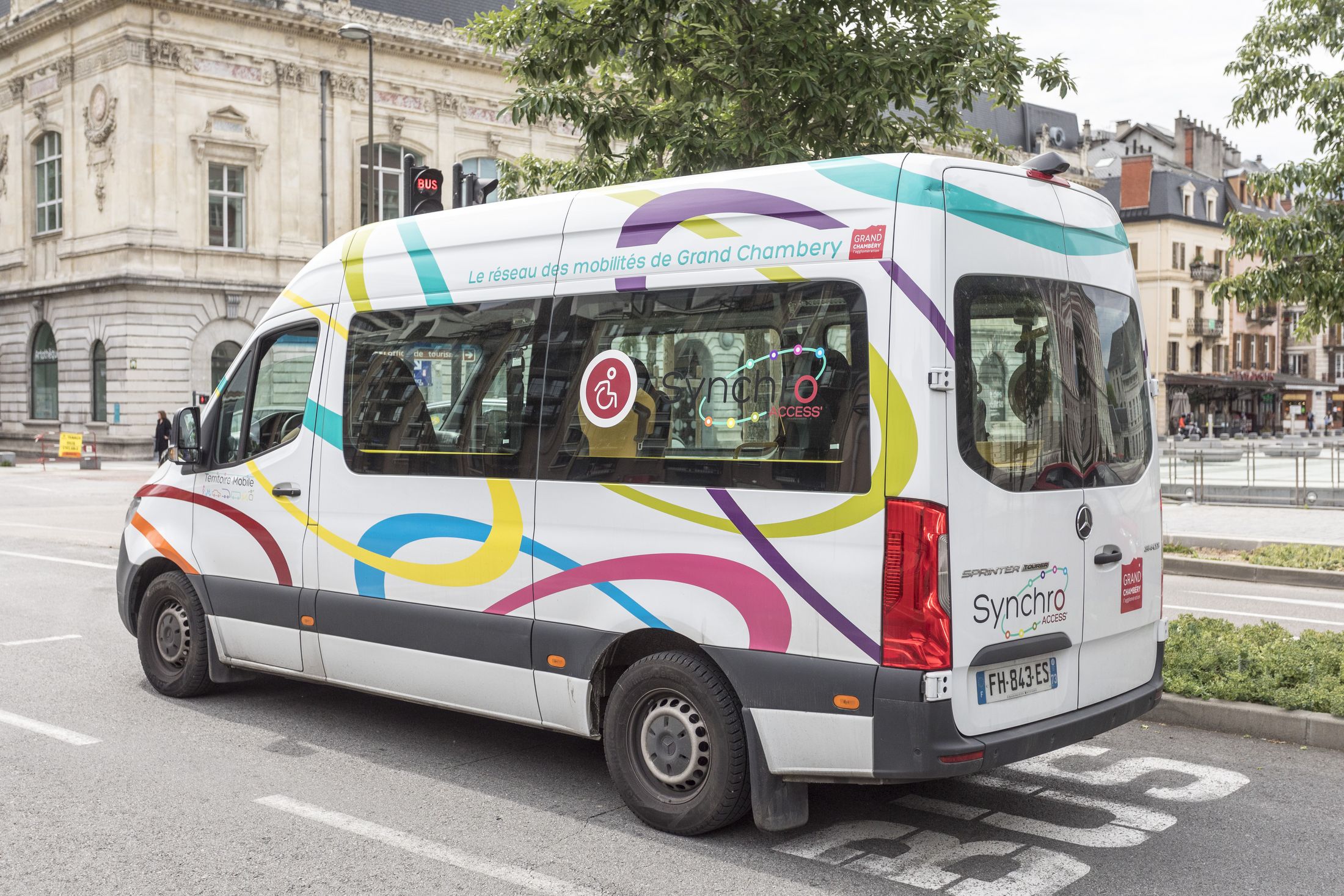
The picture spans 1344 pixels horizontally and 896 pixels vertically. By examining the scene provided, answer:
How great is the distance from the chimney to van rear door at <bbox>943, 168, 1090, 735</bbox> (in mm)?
78059

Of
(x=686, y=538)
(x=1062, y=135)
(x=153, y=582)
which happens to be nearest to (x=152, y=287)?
(x=153, y=582)

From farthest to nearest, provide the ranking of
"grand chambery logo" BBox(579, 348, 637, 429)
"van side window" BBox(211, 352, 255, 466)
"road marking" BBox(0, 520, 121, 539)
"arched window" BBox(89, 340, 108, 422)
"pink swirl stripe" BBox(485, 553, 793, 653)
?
"arched window" BBox(89, 340, 108, 422)
"road marking" BBox(0, 520, 121, 539)
"van side window" BBox(211, 352, 255, 466)
"grand chambery logo" BBox(579, 348, 637, 429)
"pink swirl stripe" BBox(485, 553, 793, 653)

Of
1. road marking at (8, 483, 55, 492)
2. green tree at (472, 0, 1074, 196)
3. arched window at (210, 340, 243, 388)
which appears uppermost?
green tree at (472, 0, 1074, 196)

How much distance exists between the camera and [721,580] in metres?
4.96

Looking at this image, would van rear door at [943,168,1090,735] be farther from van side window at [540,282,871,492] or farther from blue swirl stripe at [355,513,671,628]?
blue swirl stripe at [355,513,671,628]

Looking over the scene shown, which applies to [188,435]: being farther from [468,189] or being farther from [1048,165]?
[468,189]

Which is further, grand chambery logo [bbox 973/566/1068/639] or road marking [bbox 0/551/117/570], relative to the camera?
road marking [bbox 0/551/117/570]

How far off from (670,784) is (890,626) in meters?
1.20

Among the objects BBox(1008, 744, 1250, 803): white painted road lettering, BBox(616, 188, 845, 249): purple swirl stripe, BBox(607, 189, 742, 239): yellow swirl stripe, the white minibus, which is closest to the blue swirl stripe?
the white minibus

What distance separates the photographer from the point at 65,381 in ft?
139

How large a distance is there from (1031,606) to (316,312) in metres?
3.86

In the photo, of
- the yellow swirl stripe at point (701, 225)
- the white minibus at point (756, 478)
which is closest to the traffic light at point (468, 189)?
the white minibus at point (756, 478)

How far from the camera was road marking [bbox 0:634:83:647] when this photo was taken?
359 inches

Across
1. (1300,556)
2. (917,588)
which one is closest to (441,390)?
(917,588)
